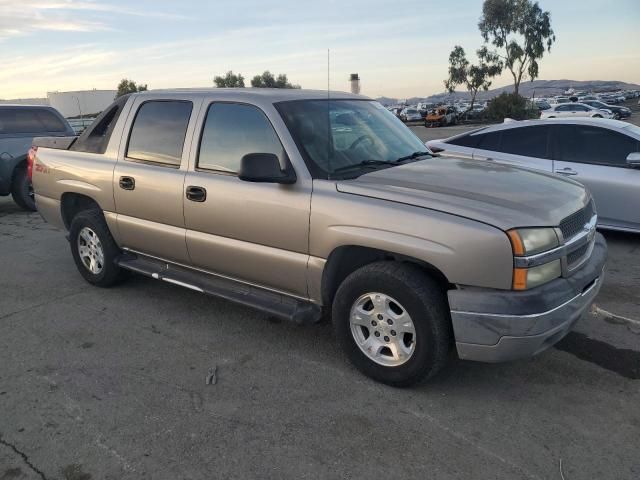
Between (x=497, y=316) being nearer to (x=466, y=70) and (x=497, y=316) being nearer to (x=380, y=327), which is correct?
(x=380, y=327)

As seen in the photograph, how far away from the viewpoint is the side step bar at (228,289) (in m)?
3.65

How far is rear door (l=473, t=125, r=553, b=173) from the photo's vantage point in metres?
6.65

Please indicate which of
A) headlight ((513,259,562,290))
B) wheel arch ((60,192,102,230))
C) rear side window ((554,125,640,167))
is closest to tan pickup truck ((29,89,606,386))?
headlight ((513,259,562,290))

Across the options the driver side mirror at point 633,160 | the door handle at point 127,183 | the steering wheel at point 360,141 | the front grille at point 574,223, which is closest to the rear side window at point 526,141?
the driver side mirror at point 633,160

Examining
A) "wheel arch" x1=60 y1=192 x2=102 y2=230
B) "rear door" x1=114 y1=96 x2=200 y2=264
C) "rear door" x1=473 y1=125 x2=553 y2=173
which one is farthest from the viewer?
"rear door" x1=473 y1=125 x2=553 y2=173

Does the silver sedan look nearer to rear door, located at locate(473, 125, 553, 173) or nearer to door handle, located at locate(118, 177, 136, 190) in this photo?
rear door, located at locate(473, 125, 553, 173)

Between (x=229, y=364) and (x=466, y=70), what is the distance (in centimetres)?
5095

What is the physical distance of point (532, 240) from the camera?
A: 2.90m

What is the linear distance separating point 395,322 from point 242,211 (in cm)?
132

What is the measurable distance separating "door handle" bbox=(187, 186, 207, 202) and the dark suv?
6892mm

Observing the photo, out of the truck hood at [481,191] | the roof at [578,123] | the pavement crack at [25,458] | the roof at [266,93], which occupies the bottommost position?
the pavement crack at [25,458]

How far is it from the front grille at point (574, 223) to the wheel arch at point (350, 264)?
72 cm

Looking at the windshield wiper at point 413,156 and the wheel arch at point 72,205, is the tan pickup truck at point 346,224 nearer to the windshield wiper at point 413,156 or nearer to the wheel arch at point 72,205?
the windshield wiper at point 413,156

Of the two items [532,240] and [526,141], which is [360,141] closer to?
[532,240]
